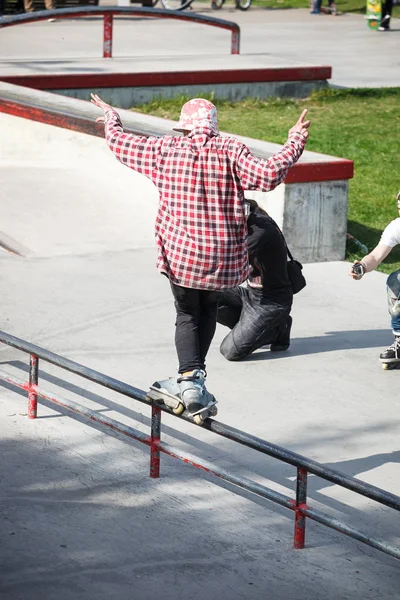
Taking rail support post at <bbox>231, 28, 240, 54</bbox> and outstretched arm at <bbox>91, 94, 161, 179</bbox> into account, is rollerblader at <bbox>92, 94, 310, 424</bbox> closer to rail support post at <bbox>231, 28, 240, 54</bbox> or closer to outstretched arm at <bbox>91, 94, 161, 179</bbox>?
outstretched arm at <bbox>91, 94, 161, 179</bbox>

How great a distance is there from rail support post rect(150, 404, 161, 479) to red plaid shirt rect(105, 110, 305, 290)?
2.07 ft

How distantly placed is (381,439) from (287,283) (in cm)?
152

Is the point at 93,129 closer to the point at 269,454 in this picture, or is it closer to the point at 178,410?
the point at 178,410

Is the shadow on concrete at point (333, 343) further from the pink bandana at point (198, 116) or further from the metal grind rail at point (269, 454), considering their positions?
the pink bandana at point (198, 116)

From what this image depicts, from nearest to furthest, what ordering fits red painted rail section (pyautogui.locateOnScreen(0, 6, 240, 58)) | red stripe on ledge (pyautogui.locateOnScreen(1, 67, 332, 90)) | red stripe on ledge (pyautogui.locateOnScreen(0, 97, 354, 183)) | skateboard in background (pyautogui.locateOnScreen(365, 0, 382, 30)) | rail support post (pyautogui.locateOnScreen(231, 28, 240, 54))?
red stripe on ledge (pyautogui.locateOnScreen(0, 97, 354, 183)), red stripe on ledge (pyautogui.locateOnScreen(1, 67, 332, 90)), red painted rail section (pyautogui.locateOnScreen(0, 6, 240, 58)), rail support post (pyautogui.locateOnScreen(231, 28, 240, 54)), skateboard in background (pyautogui.locateOnScreen(365, 0, 382, 30))

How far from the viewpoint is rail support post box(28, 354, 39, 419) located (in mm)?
5660

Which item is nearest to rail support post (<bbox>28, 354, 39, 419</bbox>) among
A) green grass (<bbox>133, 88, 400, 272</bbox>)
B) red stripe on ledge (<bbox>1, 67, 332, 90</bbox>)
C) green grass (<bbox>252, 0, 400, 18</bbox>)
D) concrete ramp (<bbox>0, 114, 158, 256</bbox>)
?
concrete ramp (<bbox>0, 114, 158, 256</bbox>)

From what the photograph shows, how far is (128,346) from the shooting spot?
289 inches

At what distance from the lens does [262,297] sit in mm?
7109

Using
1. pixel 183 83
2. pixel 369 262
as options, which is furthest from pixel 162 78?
pixel 369 262

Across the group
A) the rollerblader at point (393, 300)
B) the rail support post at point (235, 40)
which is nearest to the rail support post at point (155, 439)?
the rollerblader at point (393, 300)

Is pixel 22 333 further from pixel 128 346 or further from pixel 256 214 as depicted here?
pixel 256 214

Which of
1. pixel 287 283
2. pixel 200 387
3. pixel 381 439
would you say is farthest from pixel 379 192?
pixel 200 387

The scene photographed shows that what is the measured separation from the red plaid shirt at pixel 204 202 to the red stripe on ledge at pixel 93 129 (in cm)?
405
